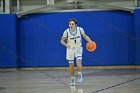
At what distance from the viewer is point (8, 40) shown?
21.0 meters

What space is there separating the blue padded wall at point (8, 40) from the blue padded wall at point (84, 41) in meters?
0.51

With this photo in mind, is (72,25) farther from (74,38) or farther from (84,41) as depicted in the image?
(84,41)

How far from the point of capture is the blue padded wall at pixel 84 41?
66.3 feet

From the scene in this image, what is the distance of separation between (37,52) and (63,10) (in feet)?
9.22

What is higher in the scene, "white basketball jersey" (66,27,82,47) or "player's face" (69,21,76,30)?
"player's face" (69,21,76,30)

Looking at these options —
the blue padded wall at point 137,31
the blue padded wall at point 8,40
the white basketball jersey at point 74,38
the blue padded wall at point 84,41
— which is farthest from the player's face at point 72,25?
the blue padded wall at point 8,40

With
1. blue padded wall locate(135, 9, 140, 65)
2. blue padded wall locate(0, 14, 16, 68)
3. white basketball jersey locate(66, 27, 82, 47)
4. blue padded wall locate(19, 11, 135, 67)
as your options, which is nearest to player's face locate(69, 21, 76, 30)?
white basketball jersey locate(66, 27, 82, 47)

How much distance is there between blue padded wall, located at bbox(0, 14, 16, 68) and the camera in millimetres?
20969

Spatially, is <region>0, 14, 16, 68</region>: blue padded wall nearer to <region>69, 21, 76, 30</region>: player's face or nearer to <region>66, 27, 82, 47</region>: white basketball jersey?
<region>66, 27, 82, 47</region>: white basketball jersey

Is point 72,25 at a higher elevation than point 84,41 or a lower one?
higher

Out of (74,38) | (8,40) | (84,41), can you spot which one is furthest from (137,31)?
(74,38)

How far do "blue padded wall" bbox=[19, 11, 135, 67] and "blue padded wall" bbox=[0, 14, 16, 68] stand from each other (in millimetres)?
511

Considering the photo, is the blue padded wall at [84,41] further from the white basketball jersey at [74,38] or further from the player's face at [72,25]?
the player's face at [72,25]

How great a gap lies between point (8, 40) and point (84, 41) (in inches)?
170
